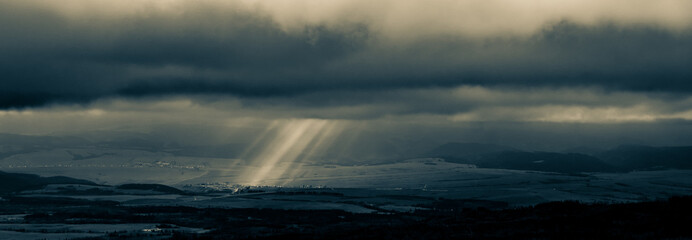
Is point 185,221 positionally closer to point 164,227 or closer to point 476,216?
point 164,227

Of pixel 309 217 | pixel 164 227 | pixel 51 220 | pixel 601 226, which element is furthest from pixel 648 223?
pixel 51 220

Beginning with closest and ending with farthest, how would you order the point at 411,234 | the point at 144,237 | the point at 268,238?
the point at 411,234
the point at 268,238
the point at 144,237

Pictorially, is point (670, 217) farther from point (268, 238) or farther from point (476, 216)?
point (268, 238)

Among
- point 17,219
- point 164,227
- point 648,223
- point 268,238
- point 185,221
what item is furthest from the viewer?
point 17,219

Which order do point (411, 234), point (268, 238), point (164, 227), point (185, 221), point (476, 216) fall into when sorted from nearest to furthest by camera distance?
point (411, 234), point (268, 238), point (476, 216), point (164, 227), point (185, 221)

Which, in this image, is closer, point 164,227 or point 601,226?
point 601,226

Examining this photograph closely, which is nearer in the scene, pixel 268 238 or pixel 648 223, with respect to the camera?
pixel 648 223

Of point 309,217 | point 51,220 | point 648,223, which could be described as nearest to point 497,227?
point 648,223

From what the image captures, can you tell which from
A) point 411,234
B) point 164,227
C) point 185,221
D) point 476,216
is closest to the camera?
point 411,234
